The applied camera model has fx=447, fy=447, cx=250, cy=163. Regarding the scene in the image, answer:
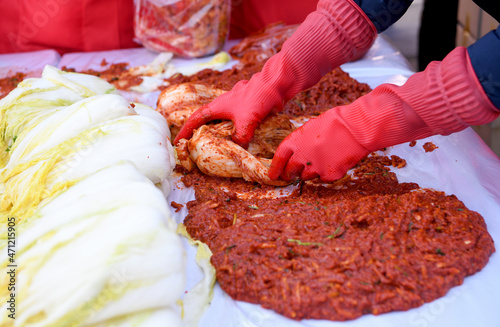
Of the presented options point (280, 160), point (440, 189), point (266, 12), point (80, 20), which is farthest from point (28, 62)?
point (440, 189)

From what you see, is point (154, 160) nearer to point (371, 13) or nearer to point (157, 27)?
point (371, 13)

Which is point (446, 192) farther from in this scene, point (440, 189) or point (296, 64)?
point (296, 64)

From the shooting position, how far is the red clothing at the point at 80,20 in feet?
12.3

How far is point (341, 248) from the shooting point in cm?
153

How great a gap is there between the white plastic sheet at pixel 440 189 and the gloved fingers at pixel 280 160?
1.33 feet

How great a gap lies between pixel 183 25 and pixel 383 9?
1.76m

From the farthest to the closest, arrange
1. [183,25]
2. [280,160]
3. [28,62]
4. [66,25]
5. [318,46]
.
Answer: [66,25] < [28,62] < [183,25] < [318,46] < [280,160]

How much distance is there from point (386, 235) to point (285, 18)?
9.44ft

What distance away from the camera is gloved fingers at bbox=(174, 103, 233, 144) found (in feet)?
7.26

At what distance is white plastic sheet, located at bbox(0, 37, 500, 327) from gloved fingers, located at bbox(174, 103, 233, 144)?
0.94 ft

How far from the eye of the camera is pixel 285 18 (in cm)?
400

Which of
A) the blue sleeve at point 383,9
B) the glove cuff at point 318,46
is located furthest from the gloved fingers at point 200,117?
the blue sleeve at point 383,9

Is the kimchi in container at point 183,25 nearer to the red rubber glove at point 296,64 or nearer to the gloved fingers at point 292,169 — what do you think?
the red rubber glove at point 296,64

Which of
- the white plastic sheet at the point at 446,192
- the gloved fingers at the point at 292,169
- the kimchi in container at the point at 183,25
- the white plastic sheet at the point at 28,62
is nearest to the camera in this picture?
the white plastic sheet at the point at 446,192
